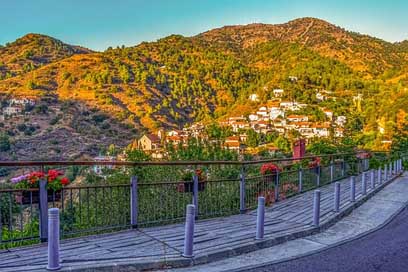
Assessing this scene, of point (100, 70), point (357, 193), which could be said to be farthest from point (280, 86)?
point (357, 193)

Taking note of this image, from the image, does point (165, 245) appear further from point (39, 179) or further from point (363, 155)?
point (363, 155)

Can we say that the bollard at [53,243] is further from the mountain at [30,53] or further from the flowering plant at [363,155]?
the mountain at [30,53]

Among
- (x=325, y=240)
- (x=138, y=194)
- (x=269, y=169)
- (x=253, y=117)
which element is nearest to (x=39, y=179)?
(x=138, y=194)

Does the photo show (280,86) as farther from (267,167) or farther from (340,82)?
(267,167)

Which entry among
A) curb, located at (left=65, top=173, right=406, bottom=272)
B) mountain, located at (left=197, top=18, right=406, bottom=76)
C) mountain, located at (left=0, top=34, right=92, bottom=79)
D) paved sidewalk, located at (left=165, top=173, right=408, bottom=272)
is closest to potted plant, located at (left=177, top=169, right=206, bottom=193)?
curb, located at (left=65, top=173, right=406, bottom=272)

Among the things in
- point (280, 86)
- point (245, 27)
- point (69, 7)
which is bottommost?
point (280, 86)

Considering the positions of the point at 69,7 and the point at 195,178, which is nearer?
the point at 195,178

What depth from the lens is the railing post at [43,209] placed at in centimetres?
582

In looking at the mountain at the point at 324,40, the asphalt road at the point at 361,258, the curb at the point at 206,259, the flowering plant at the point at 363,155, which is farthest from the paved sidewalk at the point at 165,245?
the mountain at the point at 324,40

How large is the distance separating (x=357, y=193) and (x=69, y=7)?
63.3m

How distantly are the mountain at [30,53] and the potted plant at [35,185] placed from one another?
374 feet

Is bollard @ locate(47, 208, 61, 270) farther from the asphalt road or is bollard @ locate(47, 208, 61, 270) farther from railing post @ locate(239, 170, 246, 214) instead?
railing post @ locate(239, 170, 246, 214)

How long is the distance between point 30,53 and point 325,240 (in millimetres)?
131369

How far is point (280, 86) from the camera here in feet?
328
